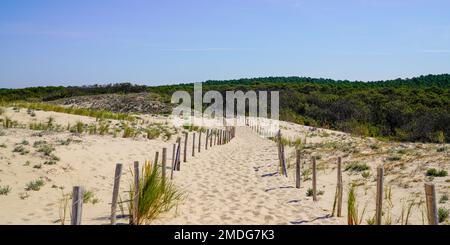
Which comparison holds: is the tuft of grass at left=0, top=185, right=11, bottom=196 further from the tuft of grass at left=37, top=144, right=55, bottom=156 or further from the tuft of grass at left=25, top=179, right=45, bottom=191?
the tuft of grass at left=37, top=144, right=55, bottom=156

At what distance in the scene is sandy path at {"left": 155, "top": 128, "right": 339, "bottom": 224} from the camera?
27.3 ft

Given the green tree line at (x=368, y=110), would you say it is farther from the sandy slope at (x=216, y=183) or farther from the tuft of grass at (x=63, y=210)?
the tuft of grass at (x=63, y=210)

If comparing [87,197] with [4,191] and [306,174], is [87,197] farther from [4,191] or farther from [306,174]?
[306,174]

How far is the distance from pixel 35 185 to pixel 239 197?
509 cm

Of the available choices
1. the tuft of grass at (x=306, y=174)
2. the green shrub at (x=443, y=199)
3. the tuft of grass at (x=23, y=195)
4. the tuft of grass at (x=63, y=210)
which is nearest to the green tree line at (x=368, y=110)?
the tuft of grass at (x=306, y=174)

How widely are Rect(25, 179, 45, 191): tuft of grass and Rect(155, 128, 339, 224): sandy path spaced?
3668mm

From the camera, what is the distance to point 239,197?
1046 cm

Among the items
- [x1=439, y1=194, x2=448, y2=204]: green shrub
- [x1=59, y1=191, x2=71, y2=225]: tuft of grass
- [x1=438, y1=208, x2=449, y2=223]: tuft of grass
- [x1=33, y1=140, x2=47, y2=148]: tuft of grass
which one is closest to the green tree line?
[x1=439, y1=194, x2=448, y2=204]: green shrub

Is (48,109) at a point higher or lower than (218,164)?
higher

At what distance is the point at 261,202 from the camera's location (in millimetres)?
9930

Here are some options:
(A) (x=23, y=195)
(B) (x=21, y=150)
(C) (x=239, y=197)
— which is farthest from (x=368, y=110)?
(A) (x=23, y=195)

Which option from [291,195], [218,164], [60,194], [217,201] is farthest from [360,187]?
[60,194]
